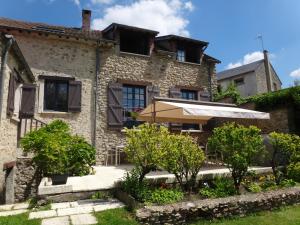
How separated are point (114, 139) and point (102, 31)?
6.51 metres

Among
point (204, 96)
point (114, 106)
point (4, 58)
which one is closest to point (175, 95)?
point (204, 96)

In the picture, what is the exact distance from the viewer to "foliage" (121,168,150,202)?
5964 millimetres

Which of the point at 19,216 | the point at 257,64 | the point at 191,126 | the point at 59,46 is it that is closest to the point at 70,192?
the point at 19,216

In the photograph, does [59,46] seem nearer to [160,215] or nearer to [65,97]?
[65,97]

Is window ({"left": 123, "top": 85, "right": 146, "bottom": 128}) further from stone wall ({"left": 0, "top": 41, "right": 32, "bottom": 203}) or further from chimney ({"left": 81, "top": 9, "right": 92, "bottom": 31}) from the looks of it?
stone wall ({"left": 0, "top": 41, "right": 32, "bottom": 203})

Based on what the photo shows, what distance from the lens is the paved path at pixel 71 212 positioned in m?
5.01

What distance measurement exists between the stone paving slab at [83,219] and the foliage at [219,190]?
2719 millimetres

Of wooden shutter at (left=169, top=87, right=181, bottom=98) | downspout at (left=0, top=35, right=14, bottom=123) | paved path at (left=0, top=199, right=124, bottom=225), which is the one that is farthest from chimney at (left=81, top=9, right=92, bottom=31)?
paved path at (left=0, top=199, right=124, bottom=225)

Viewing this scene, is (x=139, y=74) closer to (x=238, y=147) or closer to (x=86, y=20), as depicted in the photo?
(x=86, y=20)

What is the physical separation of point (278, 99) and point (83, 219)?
1134cm

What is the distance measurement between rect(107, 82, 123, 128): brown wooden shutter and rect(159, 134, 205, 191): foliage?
712cm

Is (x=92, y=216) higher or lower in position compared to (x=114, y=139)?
lower

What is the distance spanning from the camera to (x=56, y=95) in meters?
12.9

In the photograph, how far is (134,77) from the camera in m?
14.5
